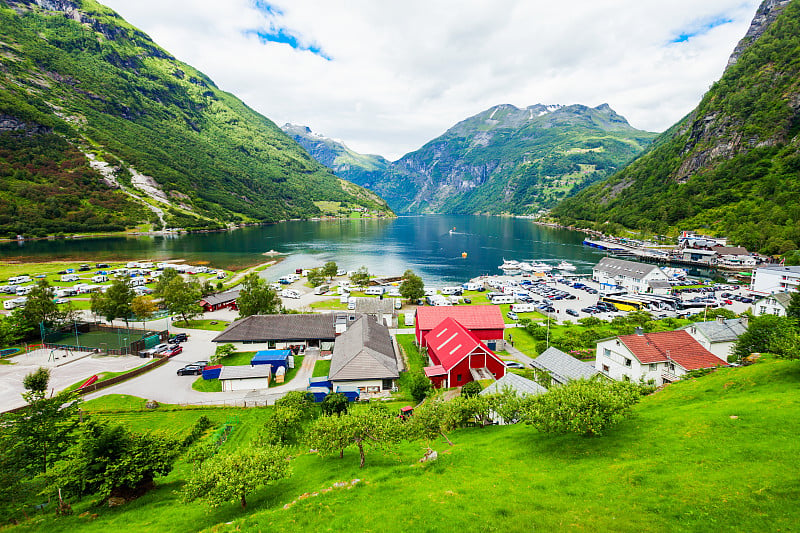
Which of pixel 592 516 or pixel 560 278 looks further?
pixel 560 278

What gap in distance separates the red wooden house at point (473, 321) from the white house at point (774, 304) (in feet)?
131

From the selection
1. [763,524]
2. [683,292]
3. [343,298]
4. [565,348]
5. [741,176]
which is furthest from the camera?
[741,176]

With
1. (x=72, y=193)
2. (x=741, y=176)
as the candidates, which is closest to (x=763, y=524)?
(x=741, y=176)

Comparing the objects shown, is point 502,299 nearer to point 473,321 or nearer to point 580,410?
point 473,321

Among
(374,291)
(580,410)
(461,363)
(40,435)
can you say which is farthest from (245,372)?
(374,291)

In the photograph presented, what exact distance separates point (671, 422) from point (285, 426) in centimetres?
2372

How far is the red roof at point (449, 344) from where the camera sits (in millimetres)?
37250

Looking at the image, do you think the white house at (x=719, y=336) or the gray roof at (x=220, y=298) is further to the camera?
the gray roof at (x=220, y=298)

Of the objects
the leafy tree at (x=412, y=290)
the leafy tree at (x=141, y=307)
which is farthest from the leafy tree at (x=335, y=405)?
the leafy tree at (x=412, y=290)

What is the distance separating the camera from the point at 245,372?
37.3 m

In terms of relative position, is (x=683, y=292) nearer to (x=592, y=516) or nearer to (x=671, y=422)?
(x=671, y=422)

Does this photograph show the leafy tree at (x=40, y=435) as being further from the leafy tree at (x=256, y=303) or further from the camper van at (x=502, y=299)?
the camper van at (x=502, y=299)

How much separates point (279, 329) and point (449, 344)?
24.2 meters

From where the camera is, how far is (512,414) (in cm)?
2216
